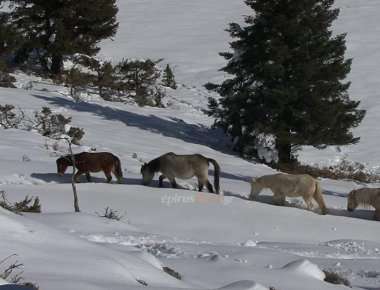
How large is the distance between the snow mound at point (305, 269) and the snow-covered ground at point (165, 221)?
0.05 feet

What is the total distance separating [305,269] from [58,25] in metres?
23.3

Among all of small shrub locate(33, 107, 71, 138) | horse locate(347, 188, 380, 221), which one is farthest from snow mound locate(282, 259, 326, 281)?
small shrub locate(33, 107, 71, 138)

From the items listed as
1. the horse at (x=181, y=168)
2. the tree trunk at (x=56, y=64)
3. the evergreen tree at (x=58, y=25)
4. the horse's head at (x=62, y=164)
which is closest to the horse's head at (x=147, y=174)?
the horse at (x=181, y=168)

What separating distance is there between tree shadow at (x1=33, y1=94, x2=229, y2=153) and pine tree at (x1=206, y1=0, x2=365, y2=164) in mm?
1881

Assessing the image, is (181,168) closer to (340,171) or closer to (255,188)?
(255,188)

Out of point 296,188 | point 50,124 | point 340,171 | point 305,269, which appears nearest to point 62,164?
point 296,188

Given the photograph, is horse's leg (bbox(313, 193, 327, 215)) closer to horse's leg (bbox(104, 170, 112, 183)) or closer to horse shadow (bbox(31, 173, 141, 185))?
horse shadow (bbox(31, 173, 141, 185))

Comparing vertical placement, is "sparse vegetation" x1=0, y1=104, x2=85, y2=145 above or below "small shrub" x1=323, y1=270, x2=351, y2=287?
above

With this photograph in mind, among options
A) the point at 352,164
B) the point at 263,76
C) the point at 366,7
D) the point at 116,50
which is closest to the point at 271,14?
the point at 263,76

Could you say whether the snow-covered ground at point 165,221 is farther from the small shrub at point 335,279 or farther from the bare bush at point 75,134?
the bare bush at point 75,134

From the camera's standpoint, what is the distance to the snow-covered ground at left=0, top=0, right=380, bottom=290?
6.54 metres

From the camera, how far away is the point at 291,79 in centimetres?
2311

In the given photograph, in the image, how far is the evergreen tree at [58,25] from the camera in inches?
1208

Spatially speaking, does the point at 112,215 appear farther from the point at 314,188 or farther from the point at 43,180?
the point at 314,188
